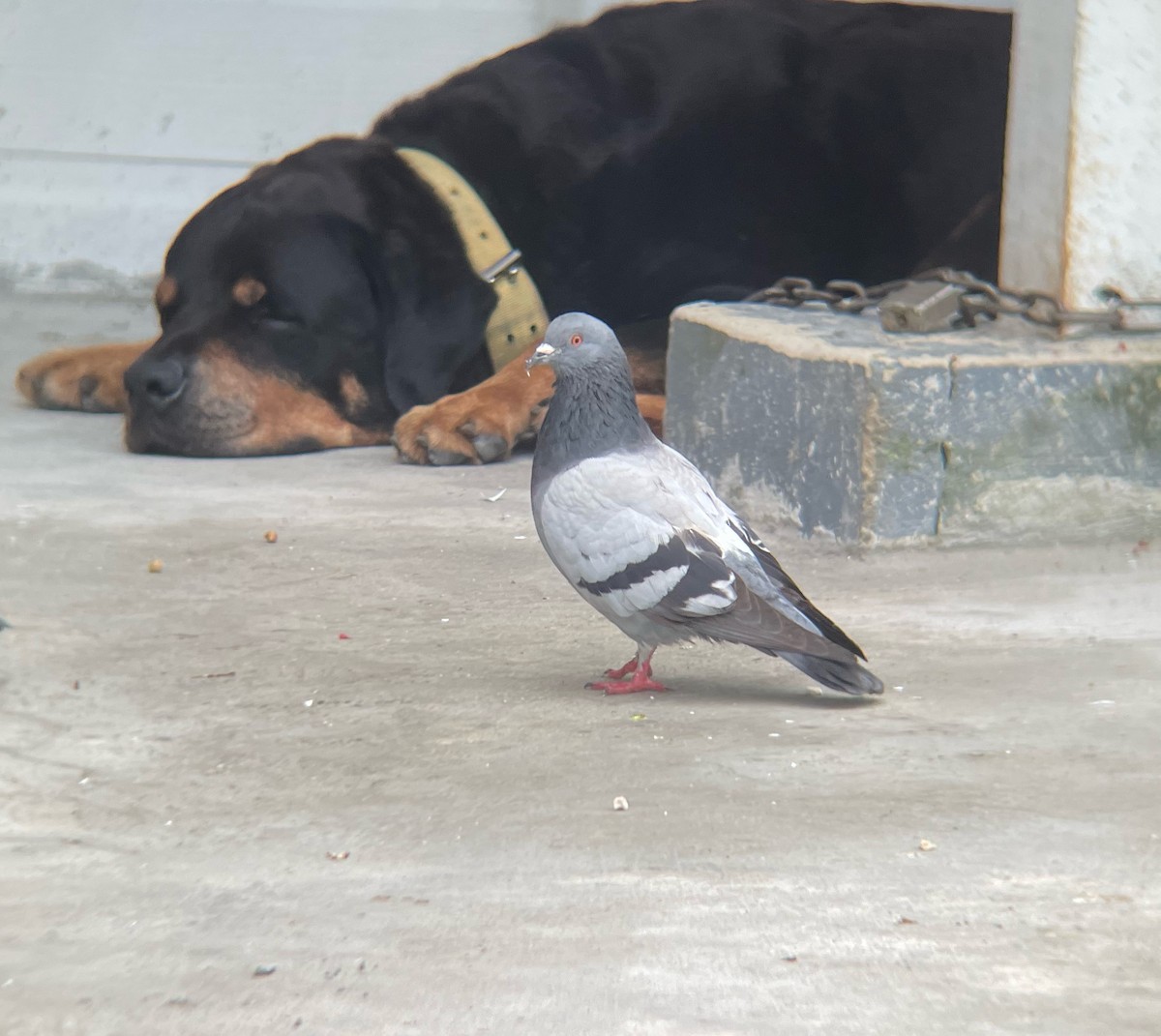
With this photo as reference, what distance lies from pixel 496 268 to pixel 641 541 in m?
2.00

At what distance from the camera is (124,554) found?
3.28 meters

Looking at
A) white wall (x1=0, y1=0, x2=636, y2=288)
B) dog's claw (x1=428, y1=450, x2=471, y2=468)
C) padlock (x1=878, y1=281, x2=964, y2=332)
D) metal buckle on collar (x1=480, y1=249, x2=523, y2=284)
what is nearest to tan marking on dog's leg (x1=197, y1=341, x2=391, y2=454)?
dog's claw (x1=428, y1=450, x2=471, y2=468)

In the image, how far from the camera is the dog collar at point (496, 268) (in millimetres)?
4281

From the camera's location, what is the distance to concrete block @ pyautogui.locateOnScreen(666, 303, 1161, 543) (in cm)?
325

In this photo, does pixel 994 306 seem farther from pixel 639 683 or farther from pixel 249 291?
pixel 249 291

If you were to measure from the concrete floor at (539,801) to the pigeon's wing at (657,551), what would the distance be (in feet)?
0.46

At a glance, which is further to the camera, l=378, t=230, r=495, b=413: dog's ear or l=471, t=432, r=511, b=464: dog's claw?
l=378, t=230, r=495, b=413: dog's ear

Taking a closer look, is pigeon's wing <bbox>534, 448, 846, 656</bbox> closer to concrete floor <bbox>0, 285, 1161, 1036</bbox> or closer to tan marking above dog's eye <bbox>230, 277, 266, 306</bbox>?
concrete floor <bbox>0, 285, 1161, 1036</bbox>

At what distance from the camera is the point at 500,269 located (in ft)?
14.0

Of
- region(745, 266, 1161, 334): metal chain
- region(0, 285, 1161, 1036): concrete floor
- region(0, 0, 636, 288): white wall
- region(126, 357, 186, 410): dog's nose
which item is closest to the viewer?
region(0, 285, 1161, 1036): concrete floor

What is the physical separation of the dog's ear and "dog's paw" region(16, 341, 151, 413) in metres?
0.94

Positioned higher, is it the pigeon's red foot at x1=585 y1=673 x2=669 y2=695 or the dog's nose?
the dog's nose

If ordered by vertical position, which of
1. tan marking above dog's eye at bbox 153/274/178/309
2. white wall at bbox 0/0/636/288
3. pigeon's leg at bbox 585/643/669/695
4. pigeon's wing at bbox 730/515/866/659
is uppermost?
white wall at bbox 0/0/636/288

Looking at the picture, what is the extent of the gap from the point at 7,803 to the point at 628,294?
2746 mm
